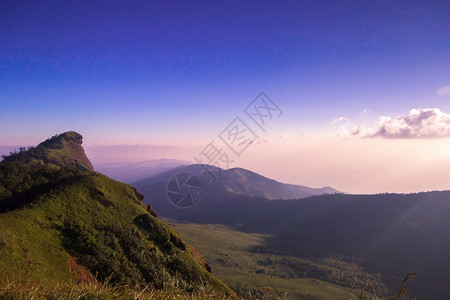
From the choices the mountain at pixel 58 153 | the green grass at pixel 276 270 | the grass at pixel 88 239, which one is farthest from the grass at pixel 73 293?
the green grass at pixel 276 270

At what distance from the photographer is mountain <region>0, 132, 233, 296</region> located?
84.3 feet

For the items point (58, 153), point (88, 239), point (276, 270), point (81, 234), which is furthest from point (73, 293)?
point (276, 270)

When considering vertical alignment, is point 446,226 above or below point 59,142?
below

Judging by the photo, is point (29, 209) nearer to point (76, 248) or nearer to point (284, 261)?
point (76, 248)

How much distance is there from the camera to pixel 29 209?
3503 cm

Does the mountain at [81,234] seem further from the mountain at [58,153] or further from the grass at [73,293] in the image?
the mountain at [58,153]

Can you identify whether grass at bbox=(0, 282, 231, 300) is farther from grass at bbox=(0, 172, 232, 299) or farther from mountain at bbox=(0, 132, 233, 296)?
grass at bbox=(0, 172, 232, 299)

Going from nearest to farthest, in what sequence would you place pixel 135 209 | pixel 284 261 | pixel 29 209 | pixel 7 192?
pixel 29 209 → pixel 7 192 → pixel 135 209 → pixel 284 261

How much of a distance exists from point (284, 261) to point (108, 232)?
15882 cm

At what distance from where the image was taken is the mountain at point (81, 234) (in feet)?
84.3

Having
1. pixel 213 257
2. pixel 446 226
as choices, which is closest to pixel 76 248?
pixel 213 257

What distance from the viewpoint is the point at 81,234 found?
115 ft

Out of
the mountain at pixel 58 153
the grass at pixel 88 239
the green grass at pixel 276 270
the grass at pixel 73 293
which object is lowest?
the green grass at pixel 276 270

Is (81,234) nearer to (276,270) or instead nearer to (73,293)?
(73,293)
